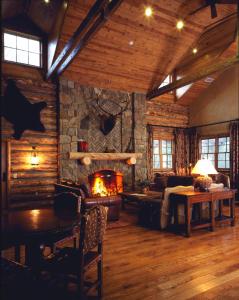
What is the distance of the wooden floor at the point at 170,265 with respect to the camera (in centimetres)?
265

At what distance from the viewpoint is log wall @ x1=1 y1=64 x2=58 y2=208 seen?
684cm

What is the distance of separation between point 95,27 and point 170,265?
4443mm

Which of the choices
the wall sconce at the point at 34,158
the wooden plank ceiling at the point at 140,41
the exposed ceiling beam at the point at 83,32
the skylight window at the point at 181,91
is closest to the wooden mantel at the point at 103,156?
the wall sconce at the point at 34,158

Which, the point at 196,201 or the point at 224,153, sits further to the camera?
the point at 224,153

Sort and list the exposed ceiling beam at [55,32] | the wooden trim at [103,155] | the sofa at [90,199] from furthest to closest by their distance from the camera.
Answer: the wooden trim at [103,155] → the exposed ceiling beam at [55,32] → the sofa at [90,199]

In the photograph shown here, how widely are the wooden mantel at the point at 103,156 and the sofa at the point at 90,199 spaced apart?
5.59 ft

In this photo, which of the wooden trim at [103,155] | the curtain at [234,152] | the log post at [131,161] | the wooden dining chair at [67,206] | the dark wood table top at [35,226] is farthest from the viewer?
the curtain at [234,152]

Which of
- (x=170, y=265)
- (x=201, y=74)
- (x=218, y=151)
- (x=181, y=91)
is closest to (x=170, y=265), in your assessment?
(x=170, y=265)

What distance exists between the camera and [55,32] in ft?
22.3

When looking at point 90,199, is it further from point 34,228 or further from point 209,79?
point 209,79

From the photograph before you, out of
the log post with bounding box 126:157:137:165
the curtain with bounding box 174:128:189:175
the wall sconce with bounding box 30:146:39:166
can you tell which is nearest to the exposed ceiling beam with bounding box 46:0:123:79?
the wall sconce with bounding box 30:146:39:166

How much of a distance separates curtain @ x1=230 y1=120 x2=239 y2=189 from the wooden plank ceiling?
250 centimetres

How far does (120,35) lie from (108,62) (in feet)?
2.93

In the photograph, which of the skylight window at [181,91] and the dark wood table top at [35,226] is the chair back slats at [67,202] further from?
the skylight window at [181,91]
